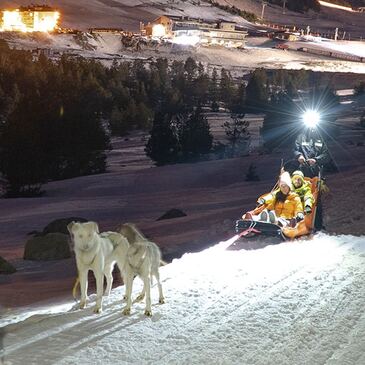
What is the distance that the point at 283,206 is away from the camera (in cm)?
1323

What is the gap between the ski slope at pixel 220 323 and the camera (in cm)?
677

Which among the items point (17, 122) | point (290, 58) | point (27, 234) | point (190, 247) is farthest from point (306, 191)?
point (290, 58)

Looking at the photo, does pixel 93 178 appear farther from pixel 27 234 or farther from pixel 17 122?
pixel 27 234

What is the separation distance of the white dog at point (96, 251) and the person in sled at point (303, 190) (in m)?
5.63

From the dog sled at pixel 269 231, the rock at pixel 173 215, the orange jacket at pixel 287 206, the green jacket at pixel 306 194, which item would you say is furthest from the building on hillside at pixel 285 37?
the dog sled at pixel 269 231

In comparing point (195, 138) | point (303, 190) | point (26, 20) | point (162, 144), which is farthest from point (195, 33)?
point (303, 190)

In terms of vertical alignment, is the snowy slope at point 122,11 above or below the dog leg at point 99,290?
above

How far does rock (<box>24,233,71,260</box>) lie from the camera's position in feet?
49.1

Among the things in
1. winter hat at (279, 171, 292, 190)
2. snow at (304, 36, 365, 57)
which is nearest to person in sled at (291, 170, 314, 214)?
winter hat at (279, 171, 292, 190)

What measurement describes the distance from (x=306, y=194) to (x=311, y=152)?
11.2 ft

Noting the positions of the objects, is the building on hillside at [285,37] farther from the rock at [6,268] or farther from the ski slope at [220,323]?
the ski slope at [220,323]

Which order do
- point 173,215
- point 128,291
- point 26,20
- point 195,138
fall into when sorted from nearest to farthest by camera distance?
point 128,291 < point 173,215 < point 195,138 < point 26,20

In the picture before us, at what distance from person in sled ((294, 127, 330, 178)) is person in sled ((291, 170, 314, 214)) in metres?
0.80

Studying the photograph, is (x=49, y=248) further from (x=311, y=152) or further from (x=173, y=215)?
(x=311, y=152)
